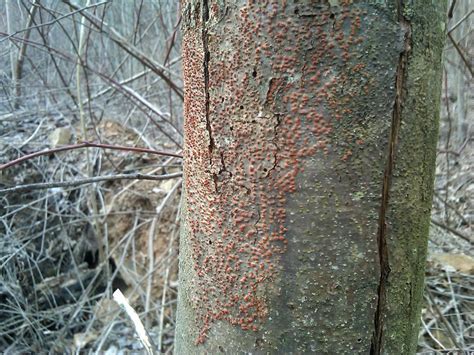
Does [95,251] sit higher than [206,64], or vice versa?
[206,64]

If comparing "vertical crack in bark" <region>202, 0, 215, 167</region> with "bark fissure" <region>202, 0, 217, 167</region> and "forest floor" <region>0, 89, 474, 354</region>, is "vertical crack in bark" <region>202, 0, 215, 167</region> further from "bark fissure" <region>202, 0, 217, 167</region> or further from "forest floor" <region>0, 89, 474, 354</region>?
"forest floor" <region>0, 89, 474, 354</region>

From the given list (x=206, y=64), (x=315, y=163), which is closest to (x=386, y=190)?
(x=315, y=163)

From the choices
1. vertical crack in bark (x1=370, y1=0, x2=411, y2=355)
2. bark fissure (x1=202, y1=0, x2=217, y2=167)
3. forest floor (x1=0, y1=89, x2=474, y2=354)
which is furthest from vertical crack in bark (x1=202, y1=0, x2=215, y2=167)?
forest floor (x1=0, y1=89, x2=474, y2=354)

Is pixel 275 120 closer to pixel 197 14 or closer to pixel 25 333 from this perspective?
pixel 197 14

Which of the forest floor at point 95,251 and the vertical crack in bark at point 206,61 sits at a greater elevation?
the vertical crack in bark at point 206,61

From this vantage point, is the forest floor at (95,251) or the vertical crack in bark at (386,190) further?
the forest floor at (95,251)

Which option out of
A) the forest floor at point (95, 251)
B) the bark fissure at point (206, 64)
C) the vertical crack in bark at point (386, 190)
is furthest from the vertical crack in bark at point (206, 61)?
the forest floor at point (95, 251)

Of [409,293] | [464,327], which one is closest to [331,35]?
[409,293]

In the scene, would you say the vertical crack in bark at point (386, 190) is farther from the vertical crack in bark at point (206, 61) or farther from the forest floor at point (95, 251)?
the forest floor at point (95, 251)

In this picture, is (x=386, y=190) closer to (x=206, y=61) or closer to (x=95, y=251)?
(x=206, y=61)
